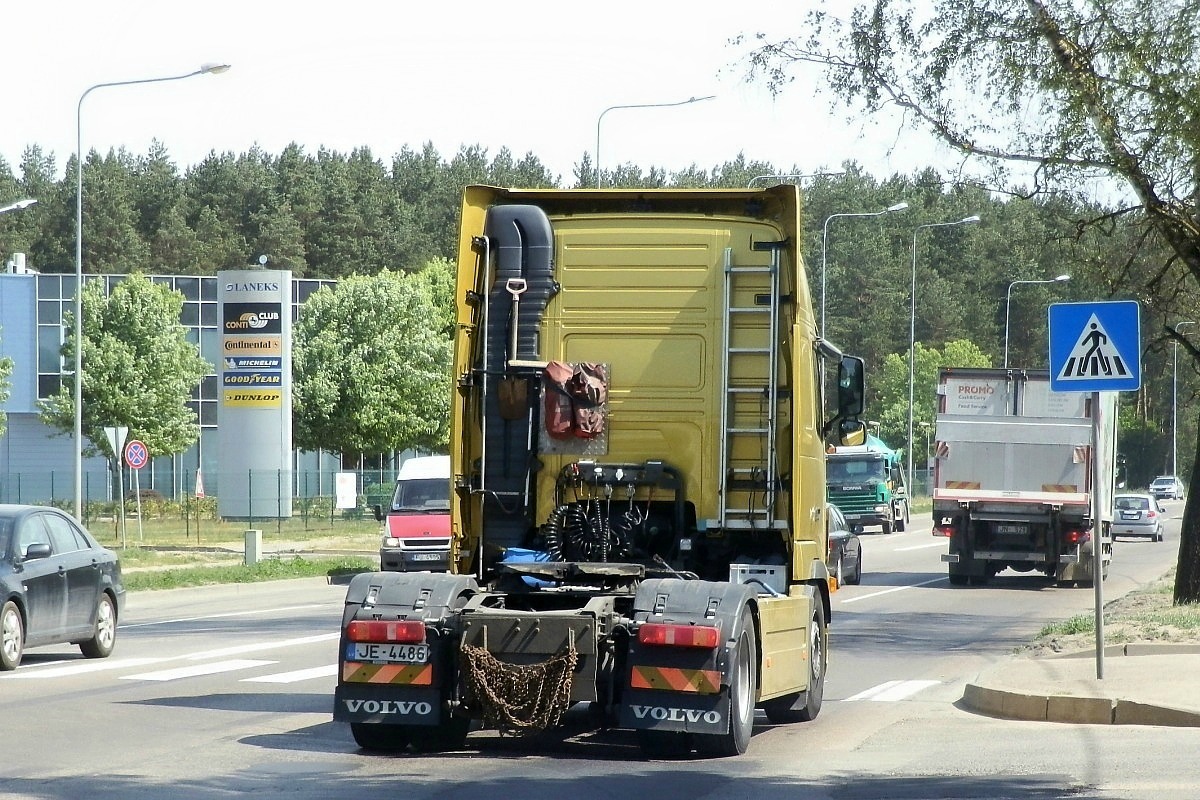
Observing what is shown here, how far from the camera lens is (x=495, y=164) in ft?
384

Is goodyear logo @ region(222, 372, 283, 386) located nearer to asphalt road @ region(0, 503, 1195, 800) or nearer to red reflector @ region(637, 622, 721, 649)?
asphalt road @ region(0, 503, 1195, 800)

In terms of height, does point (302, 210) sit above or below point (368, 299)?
above

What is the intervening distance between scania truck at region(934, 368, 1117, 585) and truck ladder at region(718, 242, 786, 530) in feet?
61.3

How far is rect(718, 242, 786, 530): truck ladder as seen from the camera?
421 inches

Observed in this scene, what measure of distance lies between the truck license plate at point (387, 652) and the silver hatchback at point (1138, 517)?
153 ft

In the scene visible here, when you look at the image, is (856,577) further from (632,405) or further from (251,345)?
(251,345)

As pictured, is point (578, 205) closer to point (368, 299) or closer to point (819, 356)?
point (819, 356)

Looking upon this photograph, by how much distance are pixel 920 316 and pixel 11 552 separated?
9058 cm

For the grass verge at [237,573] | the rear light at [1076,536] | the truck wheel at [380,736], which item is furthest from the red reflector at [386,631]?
the rear light at [1076,536]

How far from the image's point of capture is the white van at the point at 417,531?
28.2 m

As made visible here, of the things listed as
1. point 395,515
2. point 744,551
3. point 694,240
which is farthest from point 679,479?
point 395,515

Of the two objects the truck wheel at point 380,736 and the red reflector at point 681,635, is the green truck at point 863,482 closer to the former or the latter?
the truck wheel at point 380,736

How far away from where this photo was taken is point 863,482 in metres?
52.2

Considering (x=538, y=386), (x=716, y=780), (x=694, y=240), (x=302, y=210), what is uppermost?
(x=302, y=210)
